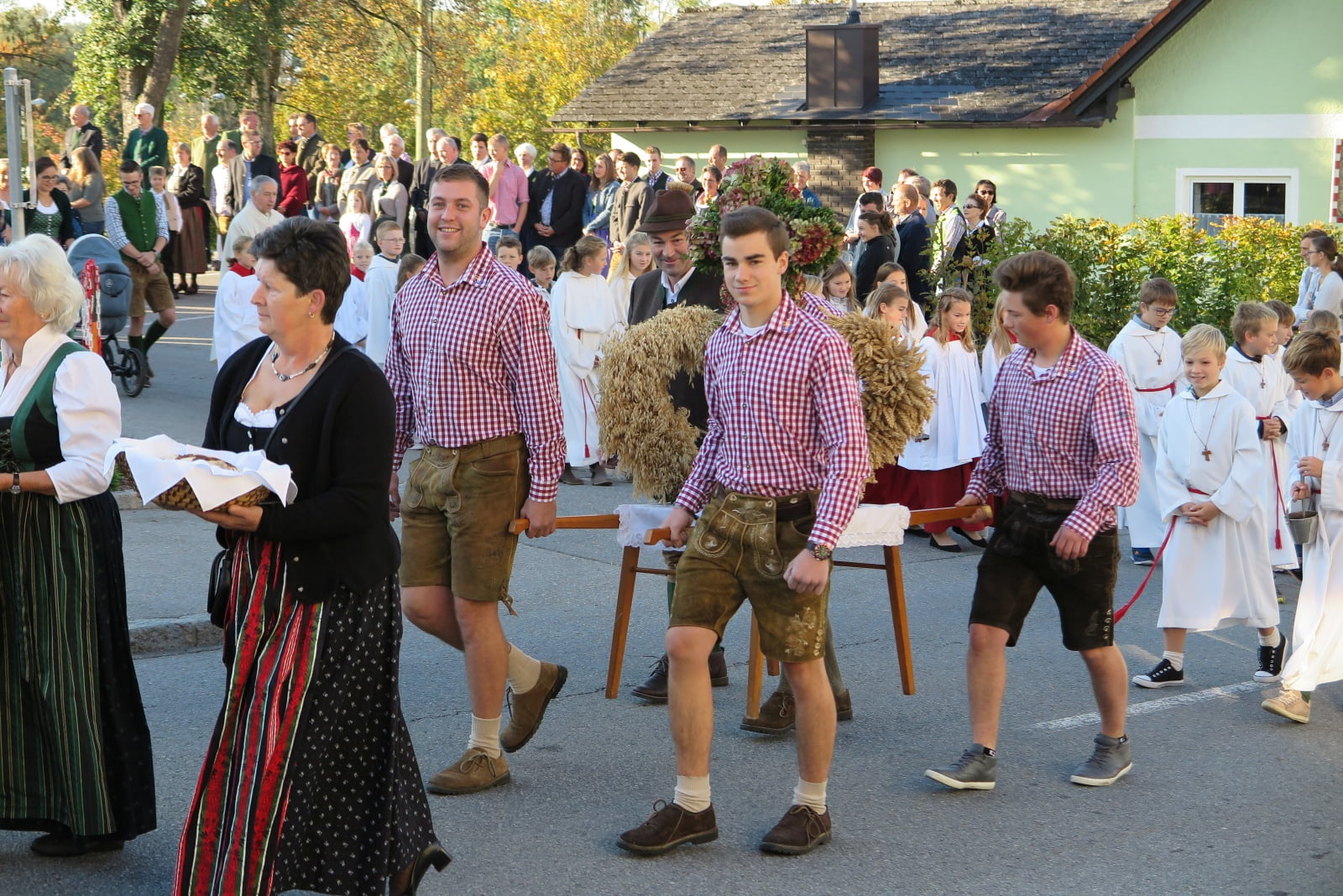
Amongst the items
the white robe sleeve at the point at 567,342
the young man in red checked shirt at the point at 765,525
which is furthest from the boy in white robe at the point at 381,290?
the young man in red checked shirt at the point at 765,525

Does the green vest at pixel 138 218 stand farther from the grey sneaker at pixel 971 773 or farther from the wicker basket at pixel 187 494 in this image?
the wicker basket at pixel 187 494

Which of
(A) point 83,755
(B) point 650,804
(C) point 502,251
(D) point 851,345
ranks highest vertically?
(C) point 502,251

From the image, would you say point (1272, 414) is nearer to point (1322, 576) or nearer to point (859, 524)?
point (1322, 576)

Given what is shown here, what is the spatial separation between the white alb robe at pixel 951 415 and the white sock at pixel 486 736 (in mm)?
5999

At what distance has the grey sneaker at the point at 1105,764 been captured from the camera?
5789 millimetres

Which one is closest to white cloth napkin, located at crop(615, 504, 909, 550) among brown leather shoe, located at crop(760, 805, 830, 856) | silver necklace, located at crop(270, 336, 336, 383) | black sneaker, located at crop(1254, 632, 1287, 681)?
brown leather shoe, located at crop(760, 805, 830, 856)

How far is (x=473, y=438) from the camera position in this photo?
5434mm

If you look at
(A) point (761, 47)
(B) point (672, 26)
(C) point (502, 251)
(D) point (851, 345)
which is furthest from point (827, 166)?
(D) point (851, 345)

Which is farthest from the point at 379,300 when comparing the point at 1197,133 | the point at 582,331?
the point at 1197,133

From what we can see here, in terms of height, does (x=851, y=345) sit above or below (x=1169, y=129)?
below

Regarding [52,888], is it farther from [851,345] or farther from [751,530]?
[851,345]

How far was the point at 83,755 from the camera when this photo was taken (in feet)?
15.6

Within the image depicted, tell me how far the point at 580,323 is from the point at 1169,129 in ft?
52.8

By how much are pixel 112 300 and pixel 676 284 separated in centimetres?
896
